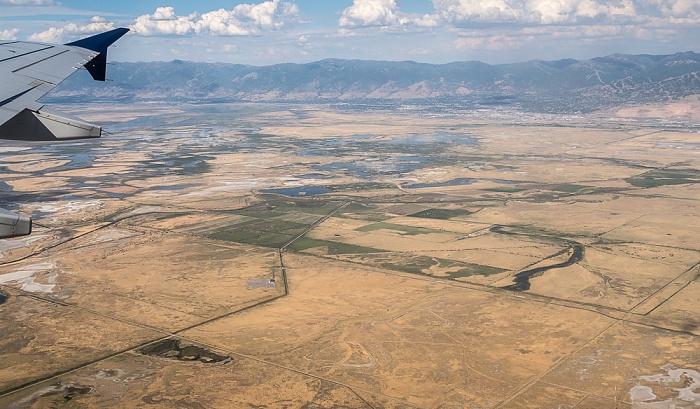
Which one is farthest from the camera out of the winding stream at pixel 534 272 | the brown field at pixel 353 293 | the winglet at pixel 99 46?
the winding stream at pixel 534 272

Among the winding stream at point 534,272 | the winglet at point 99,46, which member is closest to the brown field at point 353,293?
the winding stream at point 534,272

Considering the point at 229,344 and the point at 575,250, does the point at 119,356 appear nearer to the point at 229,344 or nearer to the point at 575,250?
the point at 229,344

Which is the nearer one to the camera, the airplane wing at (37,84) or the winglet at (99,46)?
the airplane wing at (37,84)

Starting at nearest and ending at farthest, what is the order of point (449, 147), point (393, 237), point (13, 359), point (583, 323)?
point (13, 359), point (583, 323), point (393, 237), point (449, 147)

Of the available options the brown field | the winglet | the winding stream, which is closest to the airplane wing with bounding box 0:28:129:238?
the winglet

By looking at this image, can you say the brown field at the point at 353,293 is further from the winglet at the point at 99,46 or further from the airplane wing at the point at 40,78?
the airplane wing at the point at 40,78

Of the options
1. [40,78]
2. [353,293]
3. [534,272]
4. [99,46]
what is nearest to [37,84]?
[40,78]

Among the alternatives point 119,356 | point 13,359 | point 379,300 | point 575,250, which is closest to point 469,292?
point 379,300

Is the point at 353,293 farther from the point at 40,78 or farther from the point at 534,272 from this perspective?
the point at 40,78
